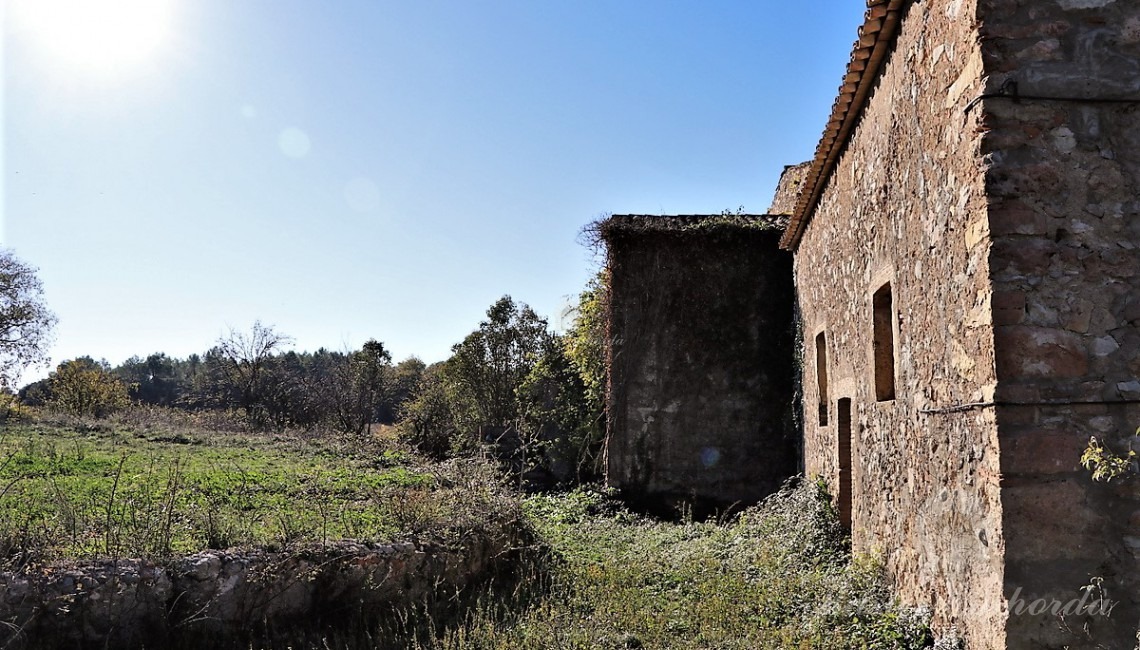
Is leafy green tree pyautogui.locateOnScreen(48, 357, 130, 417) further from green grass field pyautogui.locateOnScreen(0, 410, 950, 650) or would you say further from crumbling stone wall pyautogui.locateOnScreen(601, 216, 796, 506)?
crumbling stone wall pyautogui.locateOnScreen(601, 216, 796, 506)

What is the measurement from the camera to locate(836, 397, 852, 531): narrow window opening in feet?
27.5

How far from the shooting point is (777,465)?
12.6 m

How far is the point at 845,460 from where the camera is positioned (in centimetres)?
852

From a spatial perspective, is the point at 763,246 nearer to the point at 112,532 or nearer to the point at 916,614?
the point at 916,614

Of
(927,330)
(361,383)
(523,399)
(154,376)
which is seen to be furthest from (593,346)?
(154,376)

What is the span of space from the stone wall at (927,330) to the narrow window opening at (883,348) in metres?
0.02

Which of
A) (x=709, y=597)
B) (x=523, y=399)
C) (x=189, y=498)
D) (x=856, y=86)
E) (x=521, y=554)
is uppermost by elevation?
(x=856, y=86)

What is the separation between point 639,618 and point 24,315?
29812 mm

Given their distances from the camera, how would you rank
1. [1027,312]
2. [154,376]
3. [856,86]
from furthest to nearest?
[154,376], [856,86], [1027,312]

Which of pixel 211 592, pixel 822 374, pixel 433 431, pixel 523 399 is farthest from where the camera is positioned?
pixel 523 399

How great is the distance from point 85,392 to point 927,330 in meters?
29.0

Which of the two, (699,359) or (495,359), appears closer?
(699,359)

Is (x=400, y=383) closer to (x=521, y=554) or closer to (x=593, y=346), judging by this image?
(x=593, y=346)

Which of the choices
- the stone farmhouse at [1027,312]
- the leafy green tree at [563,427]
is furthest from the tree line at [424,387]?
the stone farmhouse at [1027,312]
